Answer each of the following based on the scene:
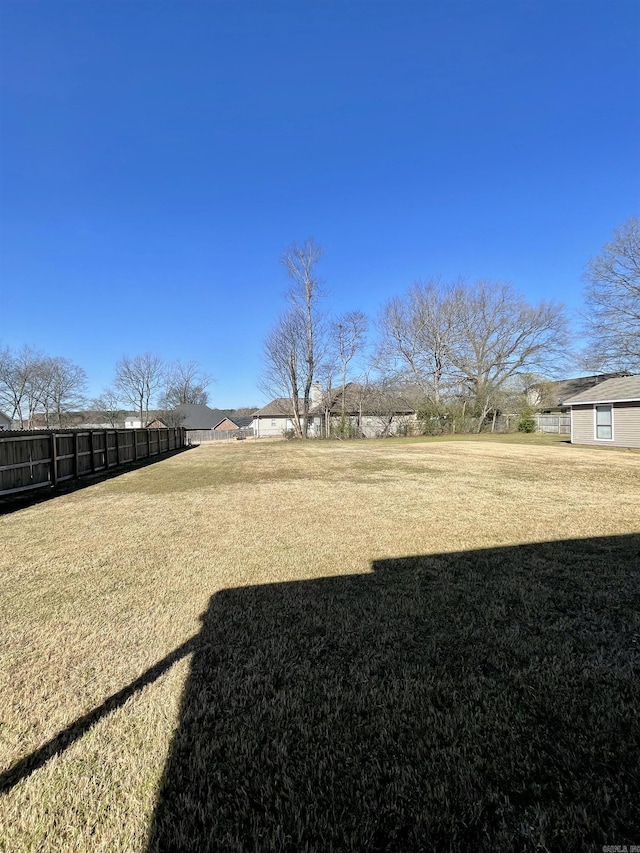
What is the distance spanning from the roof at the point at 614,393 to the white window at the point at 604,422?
0.48 metres

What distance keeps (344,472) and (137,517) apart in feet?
19.5

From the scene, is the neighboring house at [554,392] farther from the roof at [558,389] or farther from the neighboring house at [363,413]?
the neighboring house at [363,413]

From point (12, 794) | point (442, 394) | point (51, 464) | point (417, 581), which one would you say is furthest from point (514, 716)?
point (442, 394)

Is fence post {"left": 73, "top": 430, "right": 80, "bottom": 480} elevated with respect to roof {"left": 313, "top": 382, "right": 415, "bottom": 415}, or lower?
lower

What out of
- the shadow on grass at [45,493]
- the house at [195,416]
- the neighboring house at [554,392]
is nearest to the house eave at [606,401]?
the neighboring house at [554,392]

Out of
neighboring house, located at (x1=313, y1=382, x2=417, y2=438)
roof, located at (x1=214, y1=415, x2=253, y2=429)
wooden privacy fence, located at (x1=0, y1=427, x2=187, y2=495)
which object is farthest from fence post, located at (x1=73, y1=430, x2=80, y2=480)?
roof, located at (x1=214, y1=415, x2=253, y2=429)

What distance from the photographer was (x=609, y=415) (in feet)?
59.0

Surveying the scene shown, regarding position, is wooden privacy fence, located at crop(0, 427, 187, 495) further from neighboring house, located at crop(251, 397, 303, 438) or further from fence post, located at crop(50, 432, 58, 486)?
neighboring house, located at crop(251, 397, 303, 438)

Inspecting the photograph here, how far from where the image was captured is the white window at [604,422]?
58.8ft

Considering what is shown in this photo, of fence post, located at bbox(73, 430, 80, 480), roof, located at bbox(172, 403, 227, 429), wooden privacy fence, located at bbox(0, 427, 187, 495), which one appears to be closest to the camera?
wooden privacy fence, located at bbox(0, 427, 187, 495)

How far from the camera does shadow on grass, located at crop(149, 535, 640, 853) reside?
1.28m

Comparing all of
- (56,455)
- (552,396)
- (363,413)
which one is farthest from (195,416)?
(56,455)

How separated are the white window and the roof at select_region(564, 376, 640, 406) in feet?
1.56

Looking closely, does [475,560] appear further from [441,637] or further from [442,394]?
[442,394]
